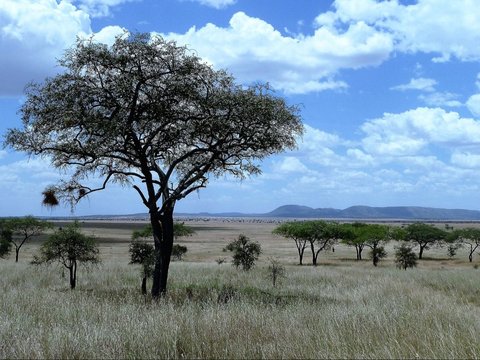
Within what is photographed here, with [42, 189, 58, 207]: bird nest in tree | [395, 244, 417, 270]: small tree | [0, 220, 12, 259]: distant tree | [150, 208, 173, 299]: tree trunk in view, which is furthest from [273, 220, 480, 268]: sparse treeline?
[42, 189, 58, 207]: bird nest in tree

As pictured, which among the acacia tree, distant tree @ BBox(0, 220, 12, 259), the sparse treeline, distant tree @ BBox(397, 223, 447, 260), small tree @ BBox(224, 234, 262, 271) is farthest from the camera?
distant tree @ BBox(397, 223, 447, 260)

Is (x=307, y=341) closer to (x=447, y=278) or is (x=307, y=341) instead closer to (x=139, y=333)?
(x=139, y=333)

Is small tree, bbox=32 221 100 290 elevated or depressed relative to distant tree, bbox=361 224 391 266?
elevated

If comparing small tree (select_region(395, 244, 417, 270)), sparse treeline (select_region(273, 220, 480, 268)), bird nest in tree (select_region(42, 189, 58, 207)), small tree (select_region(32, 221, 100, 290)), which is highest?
bird nest in tree (select_region(42, 189, 58, 207))

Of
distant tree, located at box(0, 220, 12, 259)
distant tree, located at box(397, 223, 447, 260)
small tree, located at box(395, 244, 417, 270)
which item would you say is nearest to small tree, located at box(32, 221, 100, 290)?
distant tree, located at box(0, 220, 12, 259)

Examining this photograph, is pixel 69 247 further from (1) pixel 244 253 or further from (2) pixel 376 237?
(2) pixel 376 237

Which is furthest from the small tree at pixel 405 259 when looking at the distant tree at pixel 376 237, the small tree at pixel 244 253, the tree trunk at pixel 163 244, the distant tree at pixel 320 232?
the tree trunk at pixel 163 244

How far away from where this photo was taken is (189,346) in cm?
793

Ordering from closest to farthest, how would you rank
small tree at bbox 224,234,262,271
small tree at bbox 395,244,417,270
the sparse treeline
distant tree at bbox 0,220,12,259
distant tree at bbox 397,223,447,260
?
small tree at bbox 224,234,262,271 → distant tree at bbox 0,220,12,259 → small tree at bbox 395,244,417,270 → the sparse treeline → distant tree at bbox 397,223,447,260

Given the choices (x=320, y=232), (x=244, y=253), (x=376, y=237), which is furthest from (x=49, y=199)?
(x=376, y=237)

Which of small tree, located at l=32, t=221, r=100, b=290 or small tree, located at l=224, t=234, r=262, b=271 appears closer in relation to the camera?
small tree, located at l=32, t=221, r=100, b=290

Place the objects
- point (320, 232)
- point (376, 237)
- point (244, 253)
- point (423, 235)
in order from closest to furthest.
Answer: point (244, 253)
point (320, 232)
point (376, 237)
point (423, 235)

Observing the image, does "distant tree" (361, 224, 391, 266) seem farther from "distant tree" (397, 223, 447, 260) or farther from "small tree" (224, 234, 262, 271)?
"small tree" (224, 234, 262, 271)

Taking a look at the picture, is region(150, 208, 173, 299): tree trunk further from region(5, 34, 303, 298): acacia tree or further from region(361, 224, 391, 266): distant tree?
region(361, 224, 391, 266): distant tree
